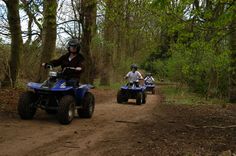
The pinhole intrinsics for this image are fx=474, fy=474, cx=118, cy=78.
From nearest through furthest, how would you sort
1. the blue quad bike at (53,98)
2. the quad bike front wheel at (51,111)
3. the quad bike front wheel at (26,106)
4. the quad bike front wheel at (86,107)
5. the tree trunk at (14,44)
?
1. the blue quad bike at (53,98)
2. the quad bike front wheel at (26,106)
3. the quad bike front wheel at (51,111)
4. the quad bike front wheel at (86,107)
5. the tree trunk at (14,44)

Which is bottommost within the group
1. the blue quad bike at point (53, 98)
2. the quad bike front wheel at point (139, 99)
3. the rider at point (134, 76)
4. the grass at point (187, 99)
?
the grass at point (187, 99)

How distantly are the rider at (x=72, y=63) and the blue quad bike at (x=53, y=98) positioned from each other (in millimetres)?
209

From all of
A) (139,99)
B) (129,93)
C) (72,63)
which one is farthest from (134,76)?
(72,63)

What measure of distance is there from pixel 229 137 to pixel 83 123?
13.0 ft

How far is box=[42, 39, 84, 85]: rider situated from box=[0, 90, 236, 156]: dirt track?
1.33 meters

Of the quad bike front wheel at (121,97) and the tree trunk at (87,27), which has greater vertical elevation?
the tree trunk at (87,27)

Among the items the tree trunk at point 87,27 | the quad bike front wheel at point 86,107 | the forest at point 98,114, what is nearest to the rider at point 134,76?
the forest at point 98,114

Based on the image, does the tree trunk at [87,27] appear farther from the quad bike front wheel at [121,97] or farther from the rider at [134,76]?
the quad bike front wheel at [121,97]

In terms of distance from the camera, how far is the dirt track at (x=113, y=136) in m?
9.30

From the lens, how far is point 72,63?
13789 millimetres

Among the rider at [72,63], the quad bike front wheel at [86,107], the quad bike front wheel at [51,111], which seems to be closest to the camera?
the rider at [72,63]

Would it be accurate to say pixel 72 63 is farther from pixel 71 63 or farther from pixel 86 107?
pixel 86 107

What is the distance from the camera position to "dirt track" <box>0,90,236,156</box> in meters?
9.30

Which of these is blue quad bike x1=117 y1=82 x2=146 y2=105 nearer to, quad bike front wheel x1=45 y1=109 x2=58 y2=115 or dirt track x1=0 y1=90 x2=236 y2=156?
dirt track x1=0 y1=90 x2=236 y2=156
